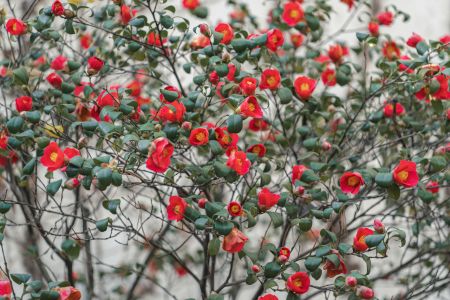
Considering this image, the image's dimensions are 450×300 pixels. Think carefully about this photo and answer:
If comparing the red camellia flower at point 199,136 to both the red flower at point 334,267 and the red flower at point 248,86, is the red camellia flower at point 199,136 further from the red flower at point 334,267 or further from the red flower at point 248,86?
the red flower at point 334,267

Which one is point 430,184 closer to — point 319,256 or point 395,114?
point 395,114

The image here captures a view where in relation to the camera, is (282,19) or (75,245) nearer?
(75,245)

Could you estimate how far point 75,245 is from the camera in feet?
6.90

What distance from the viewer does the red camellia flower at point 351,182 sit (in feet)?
6.14

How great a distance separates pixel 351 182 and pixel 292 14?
851mm

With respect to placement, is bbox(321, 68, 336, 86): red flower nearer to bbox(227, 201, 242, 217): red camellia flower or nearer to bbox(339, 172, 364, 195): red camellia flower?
bbox(339, 172, 364, 195): red camellia flower

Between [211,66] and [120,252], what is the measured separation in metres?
3.59

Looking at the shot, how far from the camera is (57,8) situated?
1.88 meters

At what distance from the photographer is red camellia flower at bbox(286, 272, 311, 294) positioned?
5.79 feet

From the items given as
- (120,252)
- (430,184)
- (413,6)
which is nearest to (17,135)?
(430,184)

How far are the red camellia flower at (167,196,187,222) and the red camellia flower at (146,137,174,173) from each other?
179 mm

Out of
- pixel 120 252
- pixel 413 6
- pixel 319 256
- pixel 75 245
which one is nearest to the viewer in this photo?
pixel 319 256

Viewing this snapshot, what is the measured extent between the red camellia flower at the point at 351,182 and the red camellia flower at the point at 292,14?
0.81m

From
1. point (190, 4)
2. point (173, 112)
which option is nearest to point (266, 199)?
point (173, 112)
